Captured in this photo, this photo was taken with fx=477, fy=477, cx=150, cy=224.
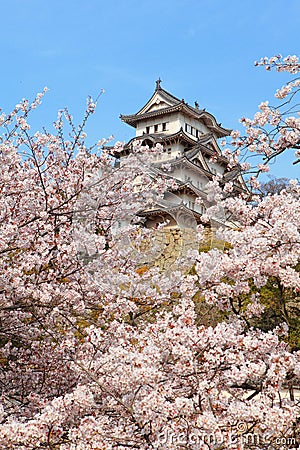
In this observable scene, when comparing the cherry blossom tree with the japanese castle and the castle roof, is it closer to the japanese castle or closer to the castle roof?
the japanese castle

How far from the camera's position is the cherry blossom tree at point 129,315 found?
2555mm

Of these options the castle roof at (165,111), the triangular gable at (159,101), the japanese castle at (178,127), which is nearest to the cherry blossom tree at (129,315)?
the japanese castle at (178,127)

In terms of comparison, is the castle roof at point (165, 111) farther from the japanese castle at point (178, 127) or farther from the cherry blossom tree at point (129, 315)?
the cherry blossom tree at point (129, 315)

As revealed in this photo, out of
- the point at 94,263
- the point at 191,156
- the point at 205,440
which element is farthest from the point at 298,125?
the point at 191,156

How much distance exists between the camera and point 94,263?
15.9 feet

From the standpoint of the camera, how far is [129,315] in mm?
4355

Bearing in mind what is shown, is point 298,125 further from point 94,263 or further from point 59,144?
point 59,144

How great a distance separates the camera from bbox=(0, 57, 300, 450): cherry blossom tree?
2555mm

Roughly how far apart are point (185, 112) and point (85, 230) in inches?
902

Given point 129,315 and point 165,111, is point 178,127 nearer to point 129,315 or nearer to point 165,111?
point 165,111

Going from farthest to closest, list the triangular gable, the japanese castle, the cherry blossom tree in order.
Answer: the triangular gable
the japanese castle
the cherry blossom tree

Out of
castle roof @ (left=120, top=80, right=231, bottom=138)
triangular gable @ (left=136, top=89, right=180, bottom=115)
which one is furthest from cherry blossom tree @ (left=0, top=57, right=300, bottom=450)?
triangular gable @ (left=136, top=89, right=180, bottom=115)

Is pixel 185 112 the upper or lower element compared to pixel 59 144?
upper

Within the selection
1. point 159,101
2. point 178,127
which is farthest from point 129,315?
point 159,101
